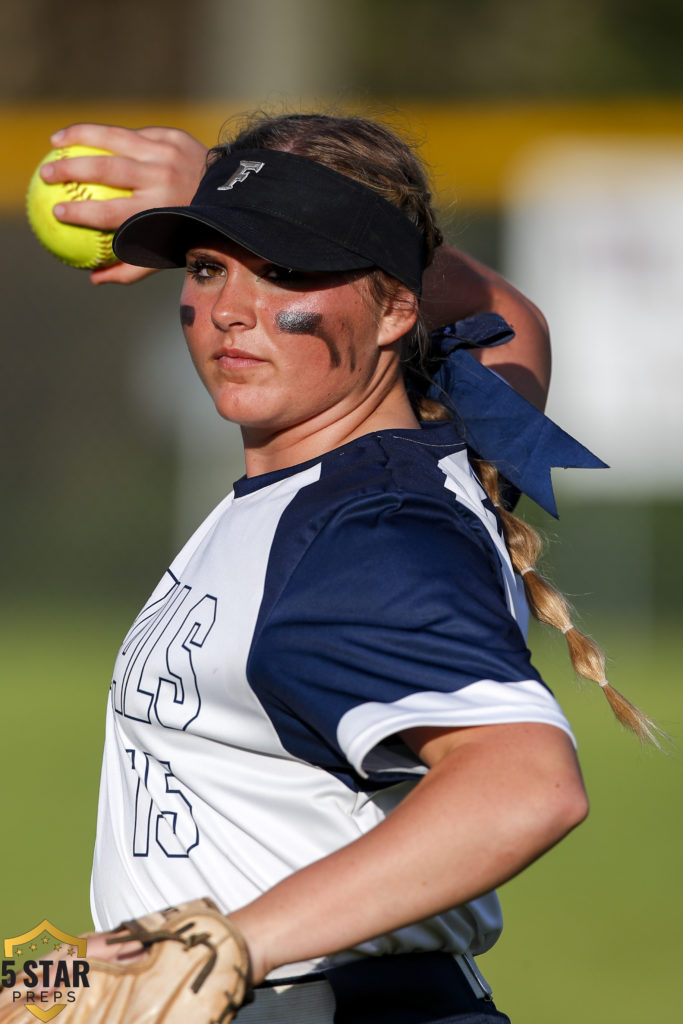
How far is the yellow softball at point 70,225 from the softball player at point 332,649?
1.07 feet

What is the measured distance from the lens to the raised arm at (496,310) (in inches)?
77.3

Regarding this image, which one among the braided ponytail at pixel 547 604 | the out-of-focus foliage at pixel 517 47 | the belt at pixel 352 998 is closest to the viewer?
the belt at pixel 352 998

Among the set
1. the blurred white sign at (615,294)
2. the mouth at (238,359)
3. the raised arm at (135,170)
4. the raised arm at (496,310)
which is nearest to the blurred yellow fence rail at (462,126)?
the blurred white sign at (615,294)

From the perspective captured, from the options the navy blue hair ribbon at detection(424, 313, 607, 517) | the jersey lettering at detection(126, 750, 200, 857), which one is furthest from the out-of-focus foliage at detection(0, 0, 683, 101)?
the jersey lettering at detection(126, 750, 200, 857)

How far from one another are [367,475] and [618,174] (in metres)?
8.40

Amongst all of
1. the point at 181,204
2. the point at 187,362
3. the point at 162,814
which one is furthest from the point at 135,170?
the point at 187,362

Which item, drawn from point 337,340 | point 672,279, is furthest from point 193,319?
point 672,279

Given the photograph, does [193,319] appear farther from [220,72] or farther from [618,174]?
[220,72]

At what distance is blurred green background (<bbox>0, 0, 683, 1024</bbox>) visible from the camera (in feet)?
20.0

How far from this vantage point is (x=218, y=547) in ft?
4.56

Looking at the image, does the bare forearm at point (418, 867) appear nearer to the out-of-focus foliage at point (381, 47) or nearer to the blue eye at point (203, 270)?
the blue eye at point (203, 270)

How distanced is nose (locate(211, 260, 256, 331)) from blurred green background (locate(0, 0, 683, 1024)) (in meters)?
3.26

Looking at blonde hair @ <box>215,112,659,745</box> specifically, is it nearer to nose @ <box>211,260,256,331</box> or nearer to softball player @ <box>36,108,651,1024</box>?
softball player @ <box>36,108,651,1024</box>

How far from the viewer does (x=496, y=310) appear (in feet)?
6.59
